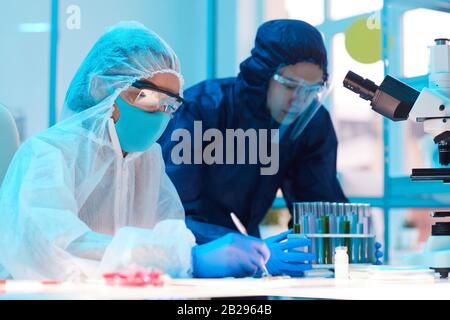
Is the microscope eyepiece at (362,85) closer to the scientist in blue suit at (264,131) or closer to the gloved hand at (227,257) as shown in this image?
the gloved hand at (227,257)

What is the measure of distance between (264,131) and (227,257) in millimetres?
947

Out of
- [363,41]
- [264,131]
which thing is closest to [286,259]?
[264,131]

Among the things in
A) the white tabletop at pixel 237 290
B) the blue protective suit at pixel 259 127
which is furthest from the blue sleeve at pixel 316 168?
the white tabletop at pixel 237 290

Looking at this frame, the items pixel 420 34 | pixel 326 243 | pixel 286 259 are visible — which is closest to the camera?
pixel 286 259

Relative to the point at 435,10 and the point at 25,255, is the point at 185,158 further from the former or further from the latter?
the point at 435,10

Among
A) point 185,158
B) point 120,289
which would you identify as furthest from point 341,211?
point 120,289

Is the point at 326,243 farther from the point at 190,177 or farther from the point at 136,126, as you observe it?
the point at 136,126

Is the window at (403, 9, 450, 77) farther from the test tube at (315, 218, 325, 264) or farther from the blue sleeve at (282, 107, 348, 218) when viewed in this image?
the test tube at (315, 218, 325, 264)

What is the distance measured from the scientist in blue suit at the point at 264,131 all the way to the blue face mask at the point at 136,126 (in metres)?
0.33

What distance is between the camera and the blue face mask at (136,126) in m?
2.25

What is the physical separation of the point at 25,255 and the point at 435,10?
73.9 inches

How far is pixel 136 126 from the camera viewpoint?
7.45ft

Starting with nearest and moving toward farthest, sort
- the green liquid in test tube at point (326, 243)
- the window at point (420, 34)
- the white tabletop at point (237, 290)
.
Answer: the white tabletop at point (237, 290)
the green liquid in test tube at point (326, 243)
the window at point (420, 34)

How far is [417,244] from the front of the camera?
296 centimetres
